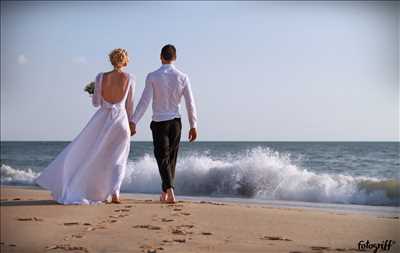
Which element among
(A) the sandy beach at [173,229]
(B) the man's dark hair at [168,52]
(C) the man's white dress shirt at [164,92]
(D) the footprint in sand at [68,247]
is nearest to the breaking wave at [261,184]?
(A) the sandy beach at [173,229]

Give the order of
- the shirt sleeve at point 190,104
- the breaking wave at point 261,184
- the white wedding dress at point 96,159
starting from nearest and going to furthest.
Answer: the white wedding dress at point 96,159, the shirt sleeve at point 190,104, the breaking wave at point 261,184

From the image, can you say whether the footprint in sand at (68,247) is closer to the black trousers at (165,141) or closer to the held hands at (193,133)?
the black trousers at (165,141)

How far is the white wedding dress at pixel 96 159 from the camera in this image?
172 inches

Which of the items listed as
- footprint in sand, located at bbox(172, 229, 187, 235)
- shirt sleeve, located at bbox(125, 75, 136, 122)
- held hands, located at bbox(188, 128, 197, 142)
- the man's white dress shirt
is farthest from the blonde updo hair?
footprint in sand, located at bbox(172, 229, 187, 235)

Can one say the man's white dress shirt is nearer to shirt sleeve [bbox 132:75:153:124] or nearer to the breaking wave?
shirt sleeve [bbox 132:75:153:124]

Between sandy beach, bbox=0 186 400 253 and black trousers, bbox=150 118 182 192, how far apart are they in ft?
1.18

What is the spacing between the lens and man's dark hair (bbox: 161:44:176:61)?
4488mm

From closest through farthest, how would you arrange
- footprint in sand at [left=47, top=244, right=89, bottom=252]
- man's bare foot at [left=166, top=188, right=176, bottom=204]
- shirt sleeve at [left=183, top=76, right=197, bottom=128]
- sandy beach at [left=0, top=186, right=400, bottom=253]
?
footprint in sand at [left=47, top=244, right=89, bottom=252], sandy beach at [left=0, top=186, right=400, bottom=253], shirt sleeve at [left=183, top=76, right=197, bottom=128], man's bare foot at [left=166, top=188, right=176, bottom=204]

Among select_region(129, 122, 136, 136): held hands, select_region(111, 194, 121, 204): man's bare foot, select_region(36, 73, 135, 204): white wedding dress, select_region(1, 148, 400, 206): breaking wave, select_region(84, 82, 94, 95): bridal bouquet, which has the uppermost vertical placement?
select_region(84, 82, 94, 95): bridal bouquet

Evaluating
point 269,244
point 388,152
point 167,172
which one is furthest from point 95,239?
point 388,152

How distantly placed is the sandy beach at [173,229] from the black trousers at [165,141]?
360 millimetres

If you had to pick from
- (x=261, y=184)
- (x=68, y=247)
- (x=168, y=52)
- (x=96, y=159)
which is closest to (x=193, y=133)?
(x=168, y=52)

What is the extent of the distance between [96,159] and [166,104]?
86 cm

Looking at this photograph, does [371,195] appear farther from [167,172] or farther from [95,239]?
[95,239]
